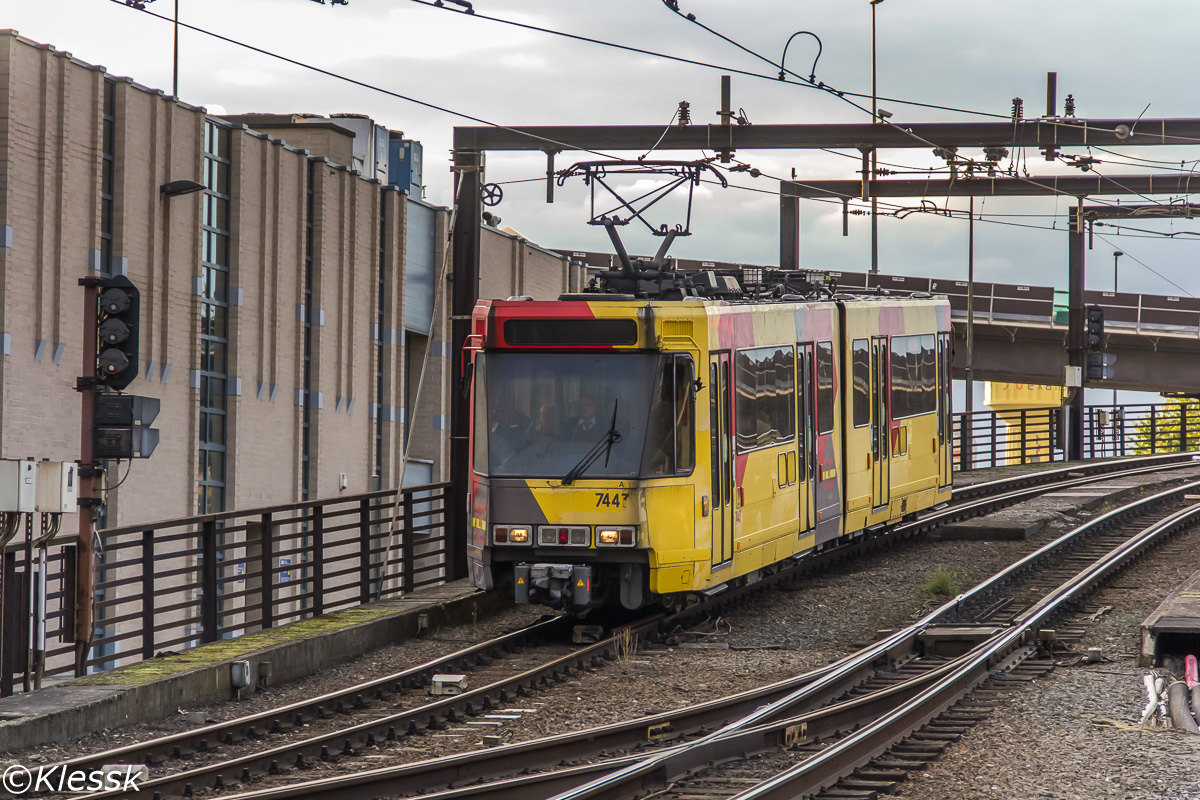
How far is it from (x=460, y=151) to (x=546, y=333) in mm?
Answer: 5641

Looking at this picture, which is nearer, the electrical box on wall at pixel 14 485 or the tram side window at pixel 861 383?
the electrical box on wall at pixel 14 485

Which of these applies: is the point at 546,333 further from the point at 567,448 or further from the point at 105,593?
the point at 105,593

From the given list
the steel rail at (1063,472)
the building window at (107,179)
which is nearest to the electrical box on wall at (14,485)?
the building window at (107,179)

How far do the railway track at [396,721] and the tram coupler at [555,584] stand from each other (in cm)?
46

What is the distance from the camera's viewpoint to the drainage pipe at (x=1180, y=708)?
404 inches

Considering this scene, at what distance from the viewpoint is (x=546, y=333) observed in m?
14.0

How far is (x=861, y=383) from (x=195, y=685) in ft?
32.0

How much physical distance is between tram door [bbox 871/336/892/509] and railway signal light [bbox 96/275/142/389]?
9980 millimetres

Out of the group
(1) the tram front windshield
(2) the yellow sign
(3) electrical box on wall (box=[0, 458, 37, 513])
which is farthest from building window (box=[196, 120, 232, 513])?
(2) the yellow sign

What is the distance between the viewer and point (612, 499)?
13656 millimetres

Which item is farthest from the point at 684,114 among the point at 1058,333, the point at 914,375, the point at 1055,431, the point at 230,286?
the point at 1058,333

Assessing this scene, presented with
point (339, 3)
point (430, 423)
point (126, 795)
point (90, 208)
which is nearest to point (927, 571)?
point (339, 3)

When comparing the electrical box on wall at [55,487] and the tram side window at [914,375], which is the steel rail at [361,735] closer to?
the electrical box on wall at [55,487]

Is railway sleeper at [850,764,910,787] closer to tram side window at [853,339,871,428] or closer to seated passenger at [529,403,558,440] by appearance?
seated passenger at [529,403,558,440]
